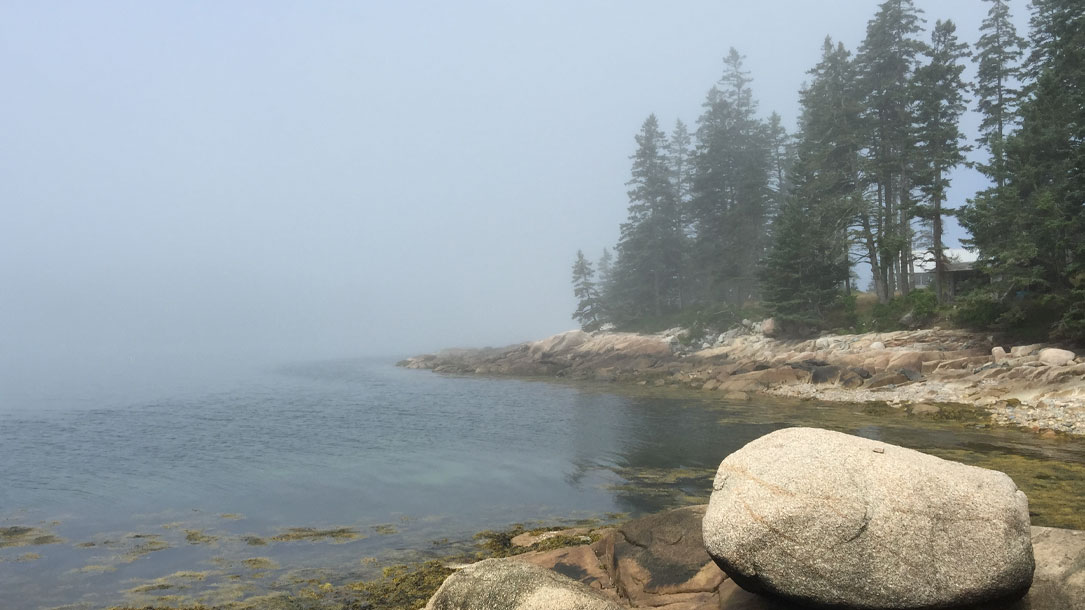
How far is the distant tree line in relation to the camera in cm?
2820

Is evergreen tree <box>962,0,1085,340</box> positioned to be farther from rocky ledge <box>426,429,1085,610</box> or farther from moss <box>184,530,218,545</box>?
moss <box>184,530,218,545</box>

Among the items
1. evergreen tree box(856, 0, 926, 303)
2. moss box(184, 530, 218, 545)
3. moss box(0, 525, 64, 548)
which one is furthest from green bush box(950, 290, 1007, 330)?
moss box(0, 525, 64, 548)

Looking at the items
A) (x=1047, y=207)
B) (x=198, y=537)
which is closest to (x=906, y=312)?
(x=1047, y=207)

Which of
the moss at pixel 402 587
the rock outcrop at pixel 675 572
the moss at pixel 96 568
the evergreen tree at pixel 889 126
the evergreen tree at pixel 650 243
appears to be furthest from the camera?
the evergreen tree at pixel 650 243

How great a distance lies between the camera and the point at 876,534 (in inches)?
223

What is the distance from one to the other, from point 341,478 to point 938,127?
41436 millimetres

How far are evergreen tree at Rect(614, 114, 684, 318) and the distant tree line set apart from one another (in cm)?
17

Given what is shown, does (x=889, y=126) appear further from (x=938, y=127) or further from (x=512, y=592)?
(x=512, y=592)

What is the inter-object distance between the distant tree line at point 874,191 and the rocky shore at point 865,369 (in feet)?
8.12

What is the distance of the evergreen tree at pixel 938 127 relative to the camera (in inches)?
Result: 1444

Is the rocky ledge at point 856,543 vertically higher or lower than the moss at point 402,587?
higher

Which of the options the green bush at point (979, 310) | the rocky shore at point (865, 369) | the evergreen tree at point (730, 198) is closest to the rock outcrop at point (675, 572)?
the rocky shore at point (865, 369)

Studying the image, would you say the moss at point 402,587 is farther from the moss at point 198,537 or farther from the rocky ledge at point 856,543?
the moss at point 198,537

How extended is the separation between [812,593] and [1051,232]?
29.1m
